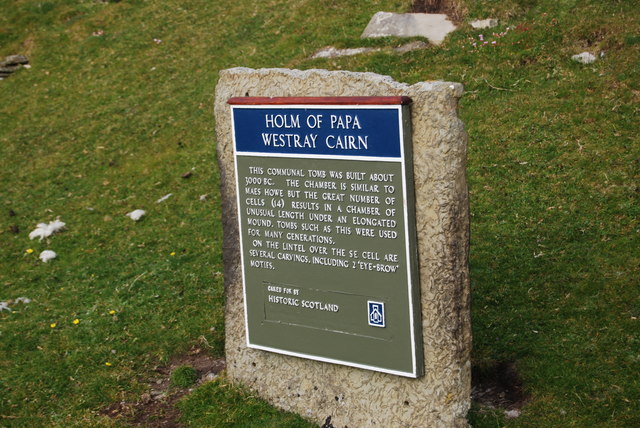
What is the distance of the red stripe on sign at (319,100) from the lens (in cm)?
605

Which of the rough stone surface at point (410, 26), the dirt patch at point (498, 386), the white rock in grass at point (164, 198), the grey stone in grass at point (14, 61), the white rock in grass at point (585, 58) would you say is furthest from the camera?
the grey stone in grass at point (14, 61)

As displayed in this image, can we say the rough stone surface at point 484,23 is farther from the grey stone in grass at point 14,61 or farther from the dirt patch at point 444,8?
the grey stone in grass at point 14,61

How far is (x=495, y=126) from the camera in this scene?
1093 cm

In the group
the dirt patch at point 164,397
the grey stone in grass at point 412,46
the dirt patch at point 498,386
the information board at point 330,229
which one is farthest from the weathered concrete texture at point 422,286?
the grey stone in grass at point 412,46

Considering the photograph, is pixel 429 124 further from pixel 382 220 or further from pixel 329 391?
pixel 329 391

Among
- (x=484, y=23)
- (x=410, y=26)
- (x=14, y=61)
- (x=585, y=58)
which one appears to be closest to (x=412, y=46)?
(x=410, y=26)

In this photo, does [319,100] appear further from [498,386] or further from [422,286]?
[498,386]

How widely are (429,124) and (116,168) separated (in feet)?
30.2

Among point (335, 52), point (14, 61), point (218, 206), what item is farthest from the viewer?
point (14, 61)

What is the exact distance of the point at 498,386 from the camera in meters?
7.10

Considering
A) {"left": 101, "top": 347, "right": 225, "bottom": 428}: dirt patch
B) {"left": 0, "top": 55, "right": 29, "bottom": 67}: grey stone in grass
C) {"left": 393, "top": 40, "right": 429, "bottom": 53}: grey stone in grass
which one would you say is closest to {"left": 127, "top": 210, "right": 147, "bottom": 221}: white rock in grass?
{"left": 101, "top": 347, "right": 225, "bottom": 428}: dirt patch

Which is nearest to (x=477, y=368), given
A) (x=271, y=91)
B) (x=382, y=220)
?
(x=382, y=220)

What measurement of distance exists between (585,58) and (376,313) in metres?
6.84

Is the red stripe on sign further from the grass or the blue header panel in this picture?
the grass
